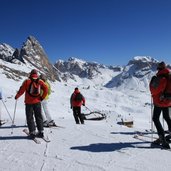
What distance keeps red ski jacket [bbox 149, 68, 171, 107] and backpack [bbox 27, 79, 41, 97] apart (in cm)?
352

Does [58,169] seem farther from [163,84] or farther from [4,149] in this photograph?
[163,84]

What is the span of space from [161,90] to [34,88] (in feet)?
12.8

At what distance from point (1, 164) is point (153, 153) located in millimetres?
3851

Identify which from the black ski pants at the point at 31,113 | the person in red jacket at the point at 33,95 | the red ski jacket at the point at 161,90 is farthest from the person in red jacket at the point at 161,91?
the black ski pants at the point at 31,113

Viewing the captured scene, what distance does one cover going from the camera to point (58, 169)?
267 inches

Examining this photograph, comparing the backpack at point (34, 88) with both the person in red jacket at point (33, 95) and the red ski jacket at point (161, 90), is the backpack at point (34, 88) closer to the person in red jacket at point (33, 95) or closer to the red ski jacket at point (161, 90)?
the person in red jacket at point (33, 95)

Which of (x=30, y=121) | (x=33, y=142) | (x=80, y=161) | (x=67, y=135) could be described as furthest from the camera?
(x=67, y=135)

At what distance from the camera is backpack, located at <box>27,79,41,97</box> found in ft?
33.2

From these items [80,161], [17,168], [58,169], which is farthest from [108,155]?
[17,168]

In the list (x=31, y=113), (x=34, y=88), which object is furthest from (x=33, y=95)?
(x=31, y=113)

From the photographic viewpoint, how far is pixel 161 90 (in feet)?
28.9

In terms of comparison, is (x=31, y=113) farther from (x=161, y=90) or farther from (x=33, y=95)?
(x=161, y=90)

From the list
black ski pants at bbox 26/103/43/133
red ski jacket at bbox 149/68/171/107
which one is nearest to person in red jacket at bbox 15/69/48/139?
black ski pants at bbox 26/103/43/133

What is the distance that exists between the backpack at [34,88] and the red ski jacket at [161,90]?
11.6ft
